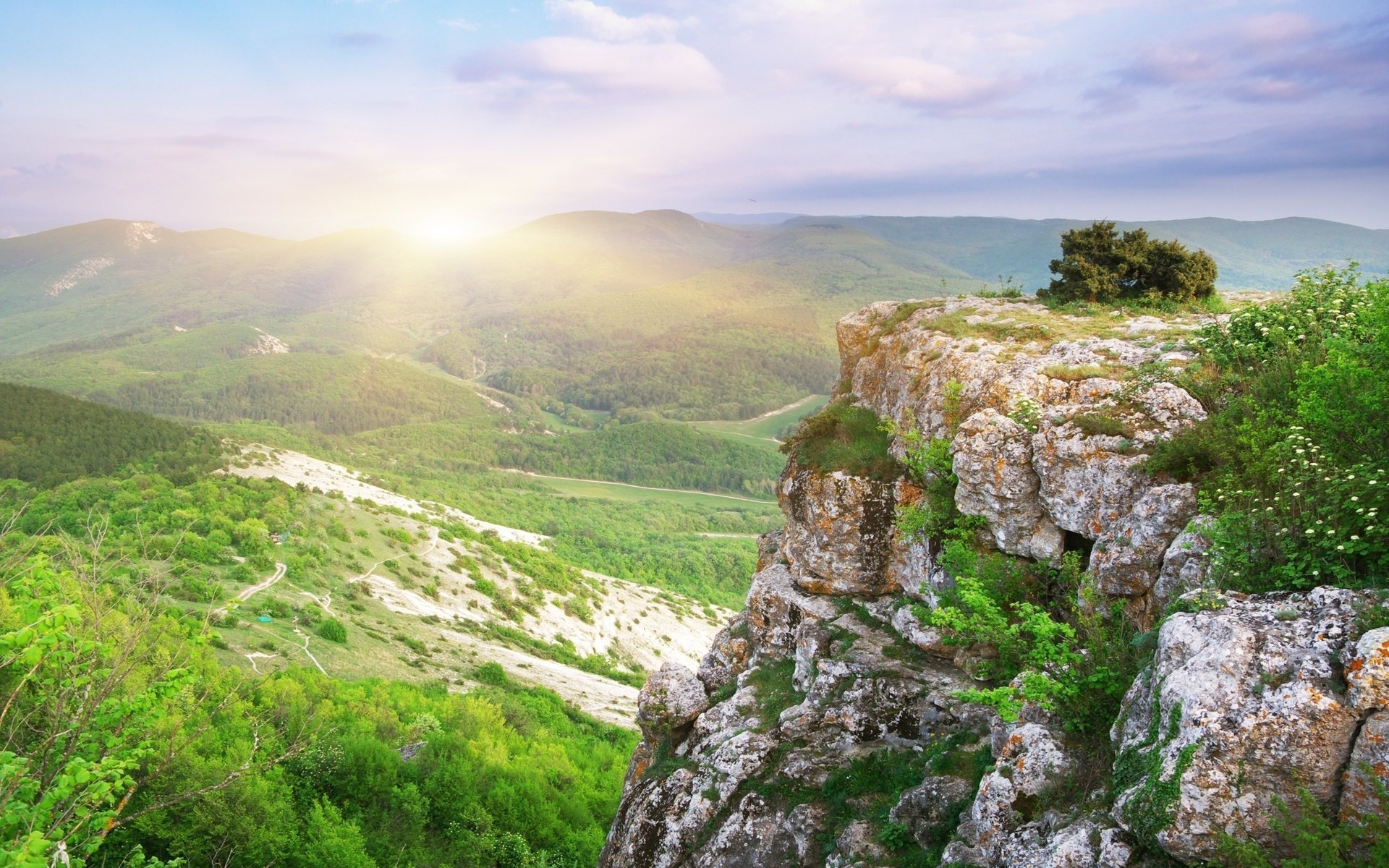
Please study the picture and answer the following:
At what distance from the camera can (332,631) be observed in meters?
43.2

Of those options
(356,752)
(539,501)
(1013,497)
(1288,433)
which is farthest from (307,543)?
(539,501)

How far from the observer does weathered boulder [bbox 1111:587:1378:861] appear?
6.61 m

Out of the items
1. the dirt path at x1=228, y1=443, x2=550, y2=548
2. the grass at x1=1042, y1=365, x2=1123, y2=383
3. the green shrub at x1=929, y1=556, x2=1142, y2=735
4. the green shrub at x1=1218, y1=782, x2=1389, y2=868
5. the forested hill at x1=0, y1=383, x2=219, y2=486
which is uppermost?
the grass at x1=1042, y1=365, x2=1123, y2=383

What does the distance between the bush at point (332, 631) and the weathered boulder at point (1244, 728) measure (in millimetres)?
46505

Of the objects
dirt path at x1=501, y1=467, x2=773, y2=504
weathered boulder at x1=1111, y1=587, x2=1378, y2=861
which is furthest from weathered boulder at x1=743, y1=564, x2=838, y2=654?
dirt path at x1=501, y1=467, x2=773, y2=504

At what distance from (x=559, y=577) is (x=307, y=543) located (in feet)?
95.5

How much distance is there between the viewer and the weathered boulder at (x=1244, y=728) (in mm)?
6613

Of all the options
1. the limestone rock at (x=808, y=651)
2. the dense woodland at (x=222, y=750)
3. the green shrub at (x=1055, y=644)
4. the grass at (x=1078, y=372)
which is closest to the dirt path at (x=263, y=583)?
the dense woodland at (x=222, y=750)

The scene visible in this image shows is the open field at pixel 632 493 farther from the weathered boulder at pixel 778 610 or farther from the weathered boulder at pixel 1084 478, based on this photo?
the weathered boulder at pixel 1084 478

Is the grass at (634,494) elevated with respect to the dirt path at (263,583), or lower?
lower

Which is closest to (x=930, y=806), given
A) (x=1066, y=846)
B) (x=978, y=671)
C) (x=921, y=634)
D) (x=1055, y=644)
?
(x=978, y=671)

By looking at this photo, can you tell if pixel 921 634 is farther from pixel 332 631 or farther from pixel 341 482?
pixel 341 482

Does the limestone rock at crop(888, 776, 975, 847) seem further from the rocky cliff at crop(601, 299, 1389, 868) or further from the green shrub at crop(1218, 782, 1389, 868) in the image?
the green shrub at crop(1218, 782, 1389, 868)

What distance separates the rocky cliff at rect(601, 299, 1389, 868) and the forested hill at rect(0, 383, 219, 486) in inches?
2963
